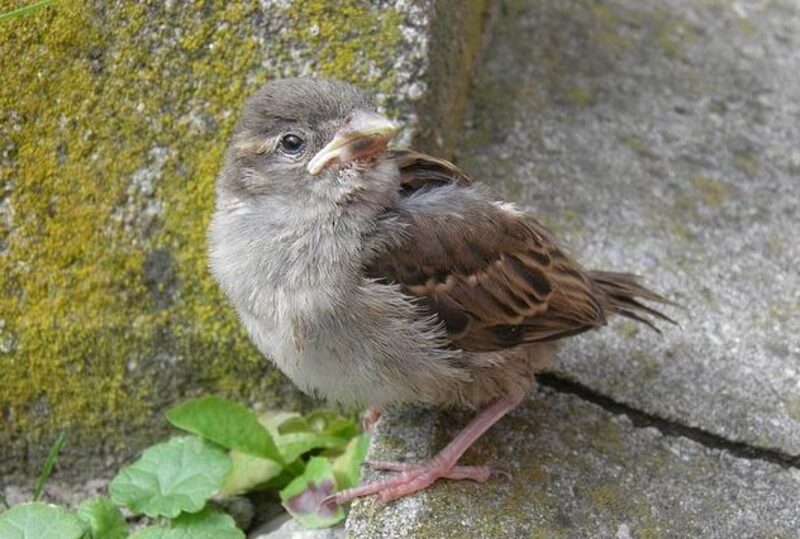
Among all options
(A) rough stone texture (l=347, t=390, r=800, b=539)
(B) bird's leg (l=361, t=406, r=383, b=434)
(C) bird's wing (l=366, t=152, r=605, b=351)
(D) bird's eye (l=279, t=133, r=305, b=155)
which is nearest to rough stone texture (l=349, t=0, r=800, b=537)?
(A) rough stone texture (l=347, t=390, r=800, b=539)

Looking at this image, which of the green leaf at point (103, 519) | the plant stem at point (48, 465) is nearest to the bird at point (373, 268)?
the green leaf at point (103, 519)

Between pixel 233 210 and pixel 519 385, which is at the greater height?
pixel 233 210

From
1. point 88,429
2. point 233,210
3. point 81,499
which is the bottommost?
point 81,499

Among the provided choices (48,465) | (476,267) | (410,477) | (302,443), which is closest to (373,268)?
(476,267)

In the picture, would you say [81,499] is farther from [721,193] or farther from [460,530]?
[721,193]

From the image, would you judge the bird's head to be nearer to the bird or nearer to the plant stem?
the bird

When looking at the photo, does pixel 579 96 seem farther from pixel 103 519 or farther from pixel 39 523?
pixel 39 523

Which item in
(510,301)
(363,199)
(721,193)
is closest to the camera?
(363,199)

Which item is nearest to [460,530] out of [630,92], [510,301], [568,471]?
[568,471]
